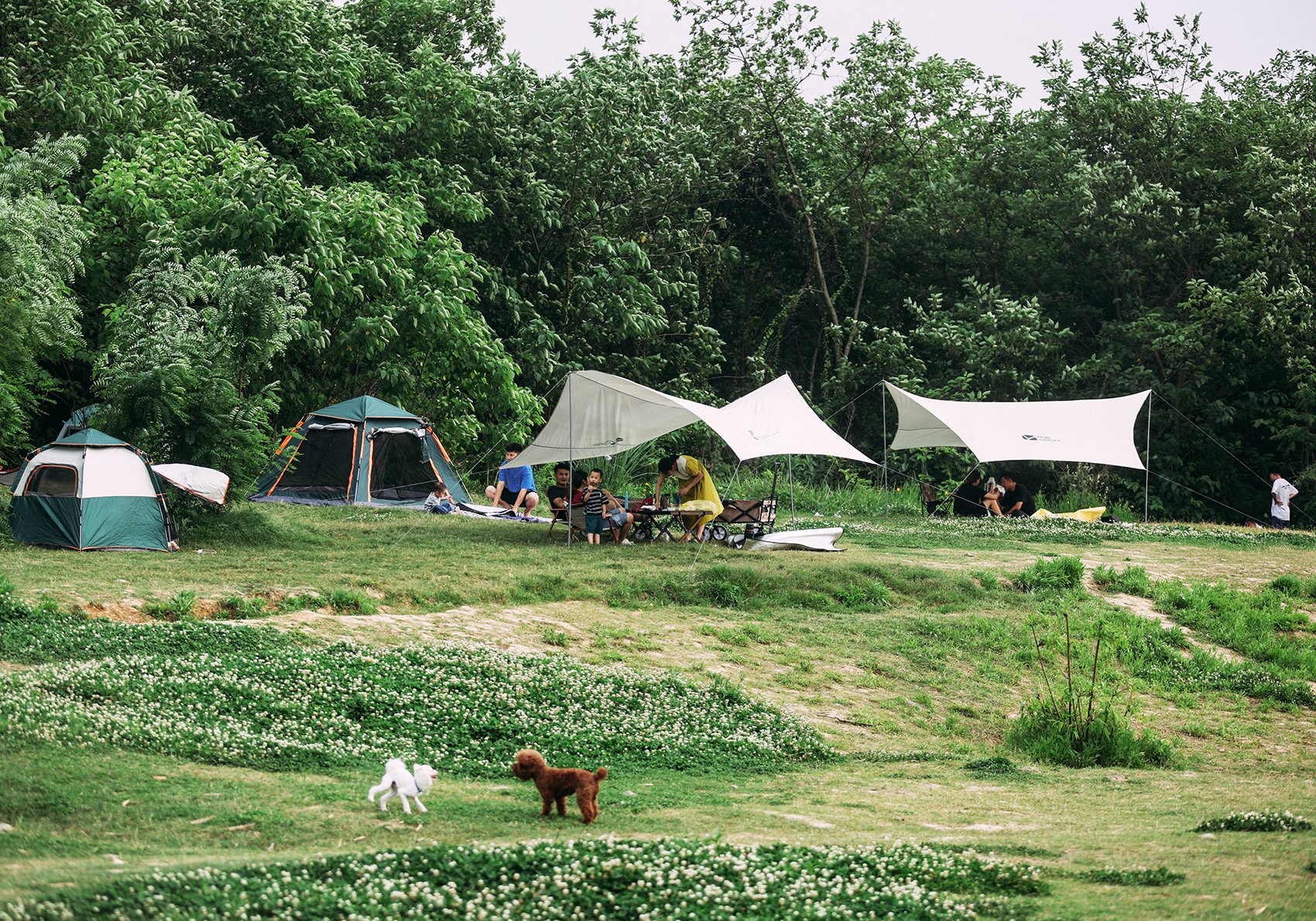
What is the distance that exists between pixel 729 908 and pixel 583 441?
12.3m

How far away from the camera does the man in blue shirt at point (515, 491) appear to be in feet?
62.4

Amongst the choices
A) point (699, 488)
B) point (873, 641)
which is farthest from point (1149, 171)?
point (873, 641)

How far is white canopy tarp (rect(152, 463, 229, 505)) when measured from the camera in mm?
13773

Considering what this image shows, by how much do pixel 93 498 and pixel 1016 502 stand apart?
15.1 metres

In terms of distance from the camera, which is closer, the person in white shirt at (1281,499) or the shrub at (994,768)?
the shrub at (994,768)

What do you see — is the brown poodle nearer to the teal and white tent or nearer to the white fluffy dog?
the white fluffy dog

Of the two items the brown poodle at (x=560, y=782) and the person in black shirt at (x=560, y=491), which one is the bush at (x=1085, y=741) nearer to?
→ the brown poodle at (x=560, y=782)

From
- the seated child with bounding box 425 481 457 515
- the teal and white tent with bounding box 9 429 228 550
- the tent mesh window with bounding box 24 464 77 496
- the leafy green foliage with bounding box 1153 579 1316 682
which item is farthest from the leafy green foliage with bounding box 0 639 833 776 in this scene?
the seated child with bounding box 425 481 457 515

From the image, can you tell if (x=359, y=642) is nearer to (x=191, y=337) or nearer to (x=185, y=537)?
(x=185, y=537)

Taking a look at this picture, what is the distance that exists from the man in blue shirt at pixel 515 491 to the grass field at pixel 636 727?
3130 mm

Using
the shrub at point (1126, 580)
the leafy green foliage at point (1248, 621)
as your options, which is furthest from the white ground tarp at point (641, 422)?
the leafy green foliage at point (1248, 621)

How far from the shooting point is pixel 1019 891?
187 inches

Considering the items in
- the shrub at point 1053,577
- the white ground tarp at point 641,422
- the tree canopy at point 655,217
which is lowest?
the shrub at point 1053,577

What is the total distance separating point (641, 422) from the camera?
53.2ft
